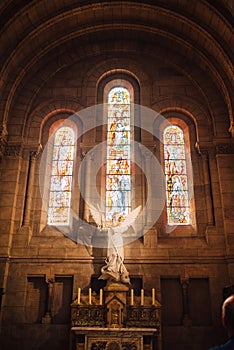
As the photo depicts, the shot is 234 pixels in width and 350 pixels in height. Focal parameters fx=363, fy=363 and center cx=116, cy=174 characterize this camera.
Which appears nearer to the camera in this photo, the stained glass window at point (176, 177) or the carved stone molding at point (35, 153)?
the stained glass window at point (176, 177)

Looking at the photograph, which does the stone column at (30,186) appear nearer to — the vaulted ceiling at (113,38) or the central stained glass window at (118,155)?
the vaulted ceiling at (113,38)

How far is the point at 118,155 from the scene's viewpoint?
12125 mm

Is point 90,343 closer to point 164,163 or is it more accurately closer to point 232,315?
point 164,163

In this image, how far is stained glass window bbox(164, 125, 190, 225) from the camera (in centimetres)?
1138

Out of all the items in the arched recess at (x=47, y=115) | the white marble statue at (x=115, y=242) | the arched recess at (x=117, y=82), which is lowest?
the white marble statue at (x=115, y=242)

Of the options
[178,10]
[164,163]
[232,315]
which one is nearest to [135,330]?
[164,163]

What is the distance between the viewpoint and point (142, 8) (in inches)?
488

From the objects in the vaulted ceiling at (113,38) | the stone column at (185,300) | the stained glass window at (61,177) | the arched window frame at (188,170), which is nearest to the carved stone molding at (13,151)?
the vaulted ceiling at (113,38)

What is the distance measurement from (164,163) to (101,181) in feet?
7.17

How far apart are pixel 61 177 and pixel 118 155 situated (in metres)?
2.03

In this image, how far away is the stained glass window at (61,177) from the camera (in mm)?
11422

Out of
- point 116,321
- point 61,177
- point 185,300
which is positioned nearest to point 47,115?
point 61,177

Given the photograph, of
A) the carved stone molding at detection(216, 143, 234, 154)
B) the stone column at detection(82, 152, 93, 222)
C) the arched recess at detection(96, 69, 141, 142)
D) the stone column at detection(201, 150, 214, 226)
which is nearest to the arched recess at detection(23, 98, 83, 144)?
the arched recess at detection(96, 69, 141, 142)

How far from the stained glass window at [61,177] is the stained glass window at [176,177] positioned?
3197 millimetres
